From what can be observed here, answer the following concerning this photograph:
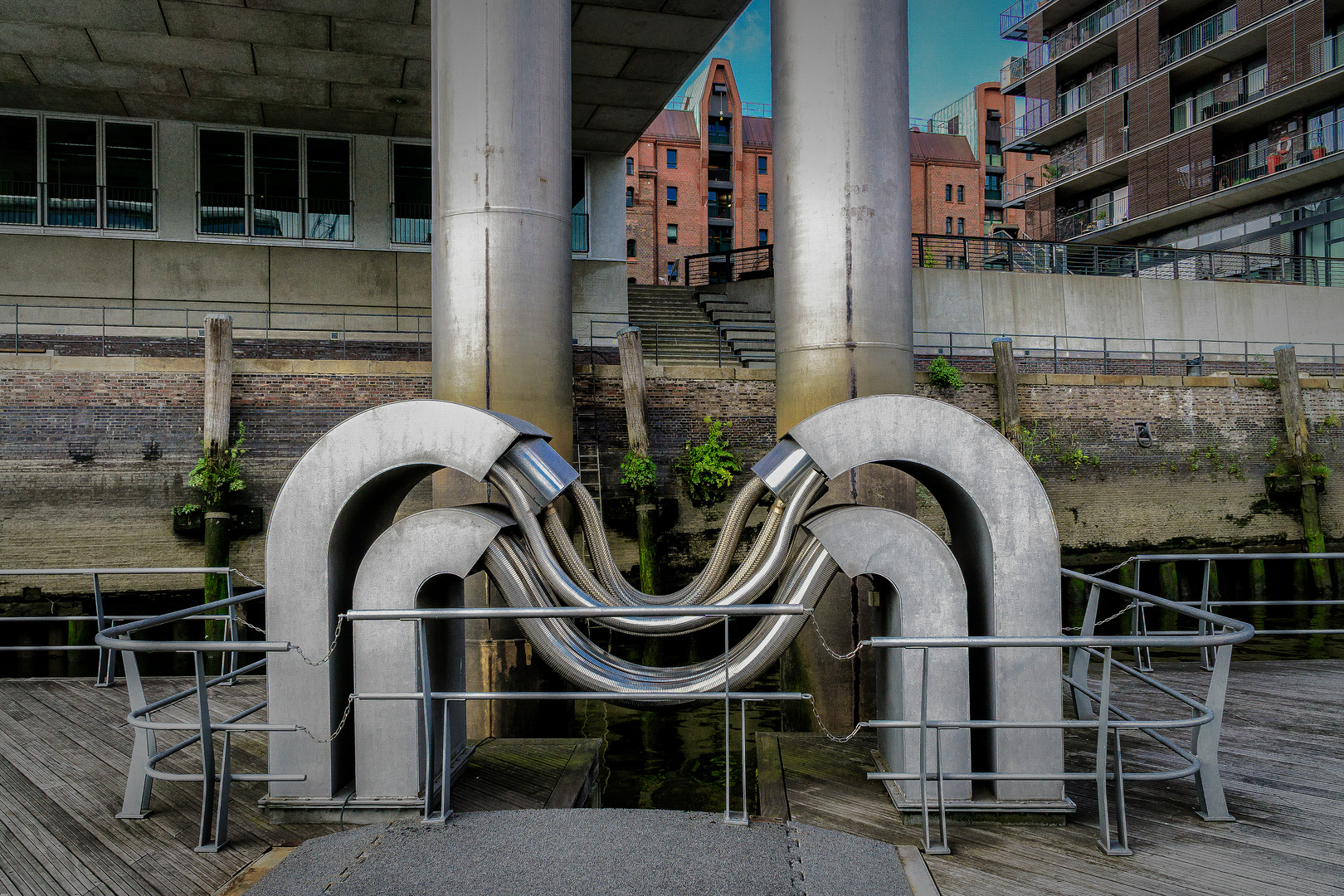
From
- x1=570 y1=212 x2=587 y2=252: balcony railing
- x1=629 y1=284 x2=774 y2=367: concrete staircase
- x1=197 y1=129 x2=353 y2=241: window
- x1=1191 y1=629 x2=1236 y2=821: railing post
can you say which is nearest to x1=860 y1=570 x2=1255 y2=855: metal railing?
x1=1191 y1=629 x2=1236 y2=821: railing post

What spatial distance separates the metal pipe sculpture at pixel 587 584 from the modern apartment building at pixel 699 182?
51956mm

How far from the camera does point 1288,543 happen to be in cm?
1834

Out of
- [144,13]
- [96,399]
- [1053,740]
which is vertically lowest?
[1053,740]

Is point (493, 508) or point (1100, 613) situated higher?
point (493, 508)

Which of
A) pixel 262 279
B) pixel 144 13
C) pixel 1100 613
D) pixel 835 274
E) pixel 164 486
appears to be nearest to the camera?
pixel 835 274

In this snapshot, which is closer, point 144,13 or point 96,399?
point 96,399

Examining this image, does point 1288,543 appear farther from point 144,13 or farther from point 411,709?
point 144,13

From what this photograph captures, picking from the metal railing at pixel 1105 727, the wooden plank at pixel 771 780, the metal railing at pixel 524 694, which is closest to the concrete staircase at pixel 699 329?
the wooden plank at pixel 771 780

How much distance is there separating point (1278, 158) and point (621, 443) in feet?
92.8

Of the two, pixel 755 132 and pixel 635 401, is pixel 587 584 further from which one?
pixel 755 132

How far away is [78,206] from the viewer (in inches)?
758

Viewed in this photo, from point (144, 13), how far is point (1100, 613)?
20.8 meters

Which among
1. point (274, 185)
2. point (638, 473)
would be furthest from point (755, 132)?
point (638, 473)

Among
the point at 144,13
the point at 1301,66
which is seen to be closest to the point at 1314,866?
the point at 144,13
